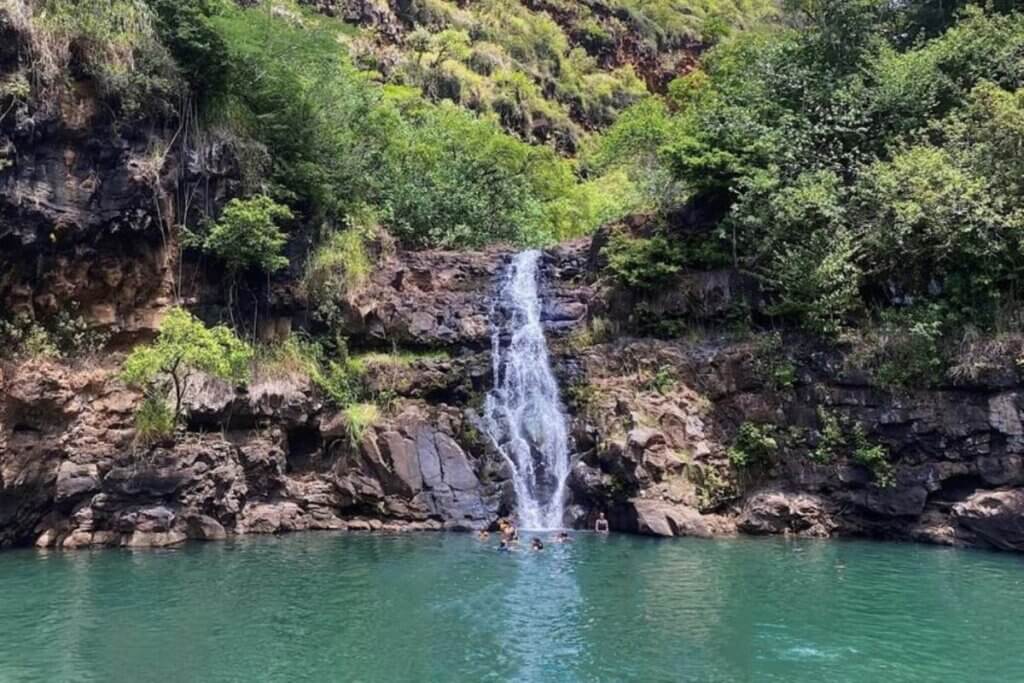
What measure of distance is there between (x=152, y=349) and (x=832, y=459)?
19.2 m

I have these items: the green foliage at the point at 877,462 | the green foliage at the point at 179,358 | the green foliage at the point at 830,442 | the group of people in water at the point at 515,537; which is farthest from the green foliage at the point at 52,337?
the green foliage at the point at 877,462

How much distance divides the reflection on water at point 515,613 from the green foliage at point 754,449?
3.23 metres

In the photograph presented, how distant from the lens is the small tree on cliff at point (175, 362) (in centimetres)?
2256

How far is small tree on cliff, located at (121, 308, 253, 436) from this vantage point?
74.0 ft

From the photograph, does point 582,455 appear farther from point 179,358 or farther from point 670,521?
point 179,358

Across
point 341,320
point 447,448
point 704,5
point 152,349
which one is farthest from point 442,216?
point 704,5

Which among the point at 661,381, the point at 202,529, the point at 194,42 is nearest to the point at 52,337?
the point at 202,529

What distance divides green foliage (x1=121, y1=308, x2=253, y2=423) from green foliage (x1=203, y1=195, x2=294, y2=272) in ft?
9.86

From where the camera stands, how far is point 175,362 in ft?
A: 75.4

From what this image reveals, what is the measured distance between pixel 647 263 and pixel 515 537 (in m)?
10.7

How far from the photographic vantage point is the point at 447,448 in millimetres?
25562

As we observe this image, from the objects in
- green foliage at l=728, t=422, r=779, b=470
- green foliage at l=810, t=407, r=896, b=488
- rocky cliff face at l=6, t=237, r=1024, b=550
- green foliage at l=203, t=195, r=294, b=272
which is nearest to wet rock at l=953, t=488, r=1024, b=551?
rocky cliff face at l=6, t=237, r=1024, b=550

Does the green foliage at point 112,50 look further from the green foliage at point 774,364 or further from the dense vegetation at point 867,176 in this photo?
the green foliage at point 774,364

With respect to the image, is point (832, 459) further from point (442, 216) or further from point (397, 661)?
point (442, 216)
